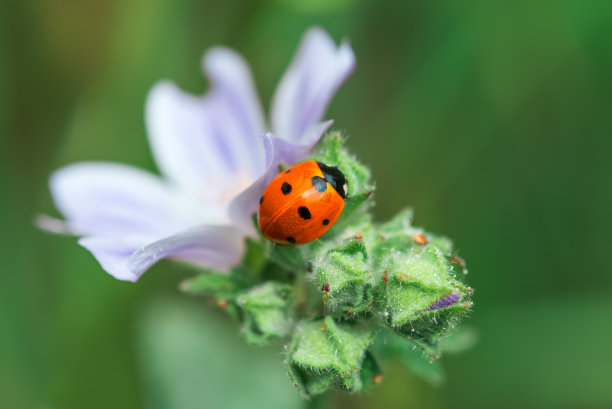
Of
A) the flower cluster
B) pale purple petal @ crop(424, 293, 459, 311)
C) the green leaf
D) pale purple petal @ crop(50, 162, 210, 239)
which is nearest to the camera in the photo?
pale purple petal @ crop(424, 293, 459, 311)

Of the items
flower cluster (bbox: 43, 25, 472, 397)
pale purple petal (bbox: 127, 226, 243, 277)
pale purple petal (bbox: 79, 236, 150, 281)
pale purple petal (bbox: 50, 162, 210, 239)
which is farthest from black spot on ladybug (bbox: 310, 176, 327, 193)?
pale purple petal (bbox: 50, 162, 210, 239)

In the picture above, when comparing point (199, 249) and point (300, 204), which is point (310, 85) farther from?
point (199, 249)

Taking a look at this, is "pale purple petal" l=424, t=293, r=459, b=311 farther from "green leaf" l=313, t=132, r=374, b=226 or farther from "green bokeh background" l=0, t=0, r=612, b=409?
"green bokeh background" l=0, t=0, r=612, b=409

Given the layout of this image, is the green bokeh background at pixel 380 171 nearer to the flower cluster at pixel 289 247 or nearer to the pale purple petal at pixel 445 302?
the flower cluster at pixel 289 247

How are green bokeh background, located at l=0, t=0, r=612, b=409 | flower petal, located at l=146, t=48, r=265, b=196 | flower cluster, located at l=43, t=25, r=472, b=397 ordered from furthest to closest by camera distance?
green bokeh background, located at l=0, t=0, r=612, b=409, flower petal, located at l=146, t=48, r=265, b=196, flower cluster, located at l=43, t=25, r=472, b=397

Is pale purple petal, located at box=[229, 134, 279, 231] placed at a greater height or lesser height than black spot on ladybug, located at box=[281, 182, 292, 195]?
greater

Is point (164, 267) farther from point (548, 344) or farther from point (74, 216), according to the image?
point (548, 344)
